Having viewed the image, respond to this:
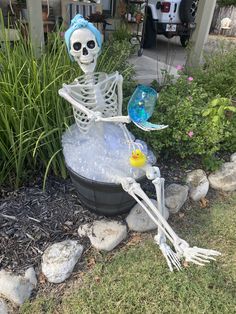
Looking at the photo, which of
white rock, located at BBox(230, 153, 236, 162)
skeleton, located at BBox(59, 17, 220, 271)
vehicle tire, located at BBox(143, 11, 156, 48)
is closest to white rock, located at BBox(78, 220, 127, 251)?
skeleton, located at BBox(59, 17, 220, 271)

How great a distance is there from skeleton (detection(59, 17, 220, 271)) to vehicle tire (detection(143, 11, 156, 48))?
188 inches

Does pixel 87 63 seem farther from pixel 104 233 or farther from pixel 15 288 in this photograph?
pixel 15 288

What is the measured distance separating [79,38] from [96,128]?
51 centimetres

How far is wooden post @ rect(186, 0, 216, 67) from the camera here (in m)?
3.73

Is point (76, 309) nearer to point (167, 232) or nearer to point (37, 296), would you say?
point (37, 296)

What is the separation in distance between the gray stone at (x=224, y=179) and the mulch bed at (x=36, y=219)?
594 mm

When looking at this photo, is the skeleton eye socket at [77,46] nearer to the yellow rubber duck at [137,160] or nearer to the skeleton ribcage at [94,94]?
the skeleton ribcage at [94,94]

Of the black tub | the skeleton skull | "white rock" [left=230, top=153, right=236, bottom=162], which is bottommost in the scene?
"white rock" [left=230, top=153, right=236, bottom=162]

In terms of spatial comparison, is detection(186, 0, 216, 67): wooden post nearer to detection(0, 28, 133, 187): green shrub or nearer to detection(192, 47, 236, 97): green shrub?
detection(192, 47, 236, 97): green shrub

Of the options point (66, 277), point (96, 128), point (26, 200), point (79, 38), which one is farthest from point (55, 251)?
point (79, 38)

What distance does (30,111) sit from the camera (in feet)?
6.08

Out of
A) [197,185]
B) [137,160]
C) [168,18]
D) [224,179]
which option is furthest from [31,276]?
[168,18]

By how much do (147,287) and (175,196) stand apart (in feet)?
2.42

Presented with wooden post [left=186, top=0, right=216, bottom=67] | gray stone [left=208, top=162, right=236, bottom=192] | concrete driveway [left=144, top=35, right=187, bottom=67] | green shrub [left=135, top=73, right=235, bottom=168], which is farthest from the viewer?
concrete driveway [left=144, top=35, right=187, bottom=67]
